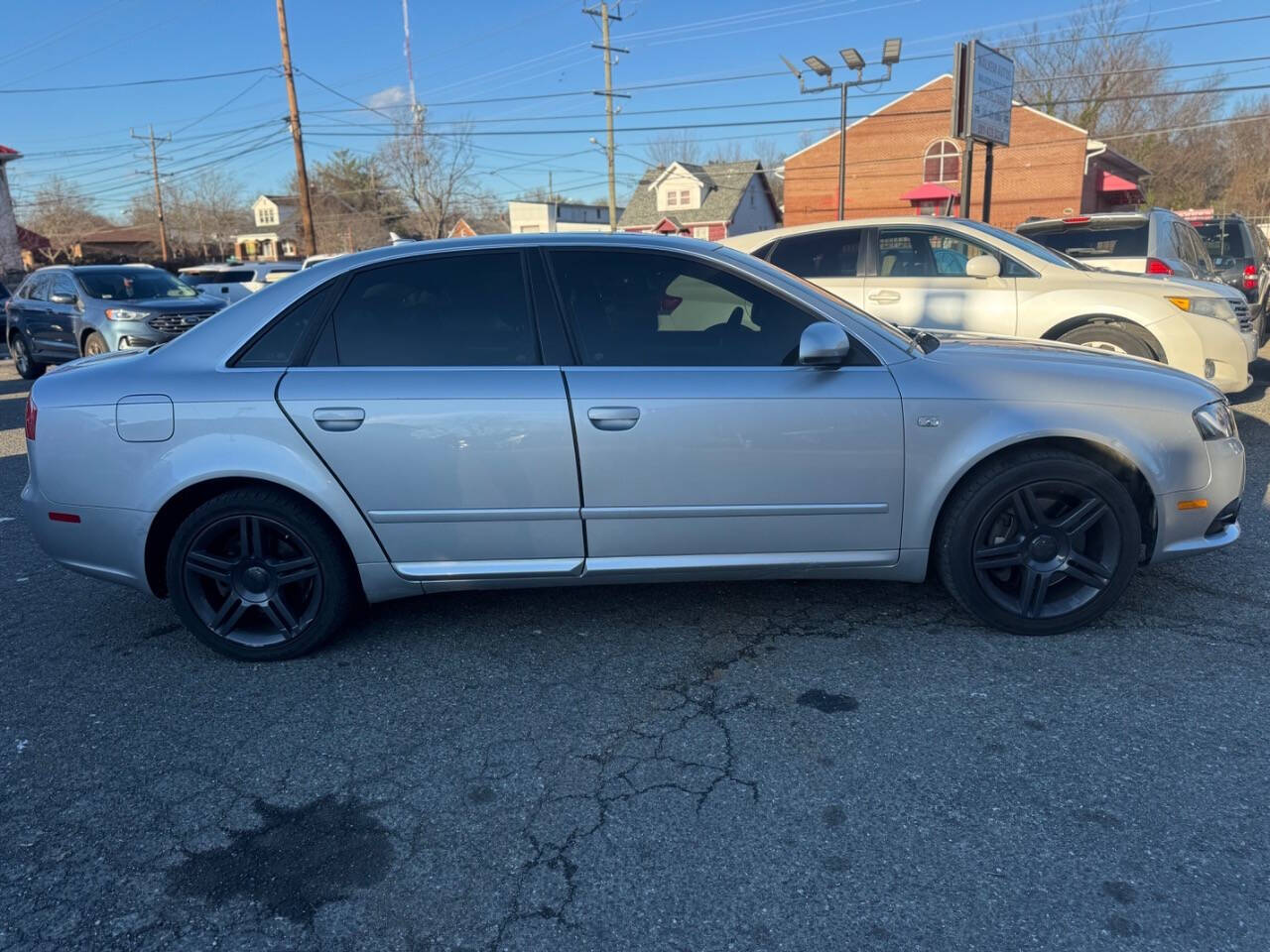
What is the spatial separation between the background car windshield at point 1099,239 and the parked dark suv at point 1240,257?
8.16 ft

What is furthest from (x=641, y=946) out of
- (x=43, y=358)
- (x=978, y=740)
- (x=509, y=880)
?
(x=43, y=358)

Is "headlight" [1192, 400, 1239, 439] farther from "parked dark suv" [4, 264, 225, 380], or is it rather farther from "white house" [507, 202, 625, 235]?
"white house" [507, 202, 625, 235]

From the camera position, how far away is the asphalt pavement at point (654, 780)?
2219 mm

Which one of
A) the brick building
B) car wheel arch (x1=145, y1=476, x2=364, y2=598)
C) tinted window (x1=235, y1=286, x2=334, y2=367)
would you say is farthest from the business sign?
the brick building

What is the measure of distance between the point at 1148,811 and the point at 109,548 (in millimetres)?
3783

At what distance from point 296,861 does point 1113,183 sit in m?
45.1

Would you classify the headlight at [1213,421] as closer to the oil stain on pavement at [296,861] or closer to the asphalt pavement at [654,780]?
the asphalt pavement at [654,780]

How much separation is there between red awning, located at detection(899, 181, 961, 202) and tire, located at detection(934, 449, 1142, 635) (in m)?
35.8

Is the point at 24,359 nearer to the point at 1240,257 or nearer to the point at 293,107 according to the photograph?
the point at 293,107

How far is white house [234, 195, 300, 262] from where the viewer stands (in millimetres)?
74250

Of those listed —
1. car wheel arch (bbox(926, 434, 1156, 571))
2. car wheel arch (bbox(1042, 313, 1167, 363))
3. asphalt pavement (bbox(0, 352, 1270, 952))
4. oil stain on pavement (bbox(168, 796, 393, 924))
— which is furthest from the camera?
car wheel arch (bbox(1042, 313, 1167, 363))

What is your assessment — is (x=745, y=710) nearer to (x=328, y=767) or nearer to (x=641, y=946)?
(x=641, y=946)

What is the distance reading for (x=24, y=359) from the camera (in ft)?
45.5

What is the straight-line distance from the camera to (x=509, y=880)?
2361 millimetres
